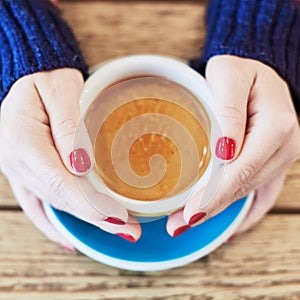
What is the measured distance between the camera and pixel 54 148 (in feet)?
1.85

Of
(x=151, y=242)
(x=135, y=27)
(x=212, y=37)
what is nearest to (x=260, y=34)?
(x=212, y=37)

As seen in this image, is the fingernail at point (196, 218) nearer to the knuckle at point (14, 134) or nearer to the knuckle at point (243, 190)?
Answer: the knuckle at point (243, 190)

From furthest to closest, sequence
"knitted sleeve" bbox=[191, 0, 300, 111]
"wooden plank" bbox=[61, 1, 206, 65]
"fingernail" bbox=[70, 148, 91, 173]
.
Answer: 1. "wooden plank" bbox=[61, 1, 206, 65]
2. "knitted sleeve" bbox=[191, 0, 300, 111]
3. "fingernail" bbox=[70, 148, 91, 173]

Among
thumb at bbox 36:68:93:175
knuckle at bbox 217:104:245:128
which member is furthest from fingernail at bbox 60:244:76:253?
knuckle at bbox 217:104:245:128

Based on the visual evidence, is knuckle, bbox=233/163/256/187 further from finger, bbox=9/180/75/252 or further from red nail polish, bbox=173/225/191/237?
finger, bbox=9/180/75/252

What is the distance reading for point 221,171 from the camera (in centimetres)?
55

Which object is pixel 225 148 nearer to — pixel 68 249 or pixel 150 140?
pixel 150 140

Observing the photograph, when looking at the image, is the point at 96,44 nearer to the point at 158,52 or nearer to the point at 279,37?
the point at 158,52

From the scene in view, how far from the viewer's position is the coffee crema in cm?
56

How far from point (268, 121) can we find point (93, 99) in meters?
0.19

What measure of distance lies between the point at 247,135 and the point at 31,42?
0.26 metres

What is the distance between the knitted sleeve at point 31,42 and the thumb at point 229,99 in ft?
0.51

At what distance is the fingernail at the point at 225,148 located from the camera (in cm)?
56

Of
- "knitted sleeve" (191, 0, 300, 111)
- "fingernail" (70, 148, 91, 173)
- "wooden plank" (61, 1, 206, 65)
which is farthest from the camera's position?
"wooden plank" (61, 1, 206, 65)
